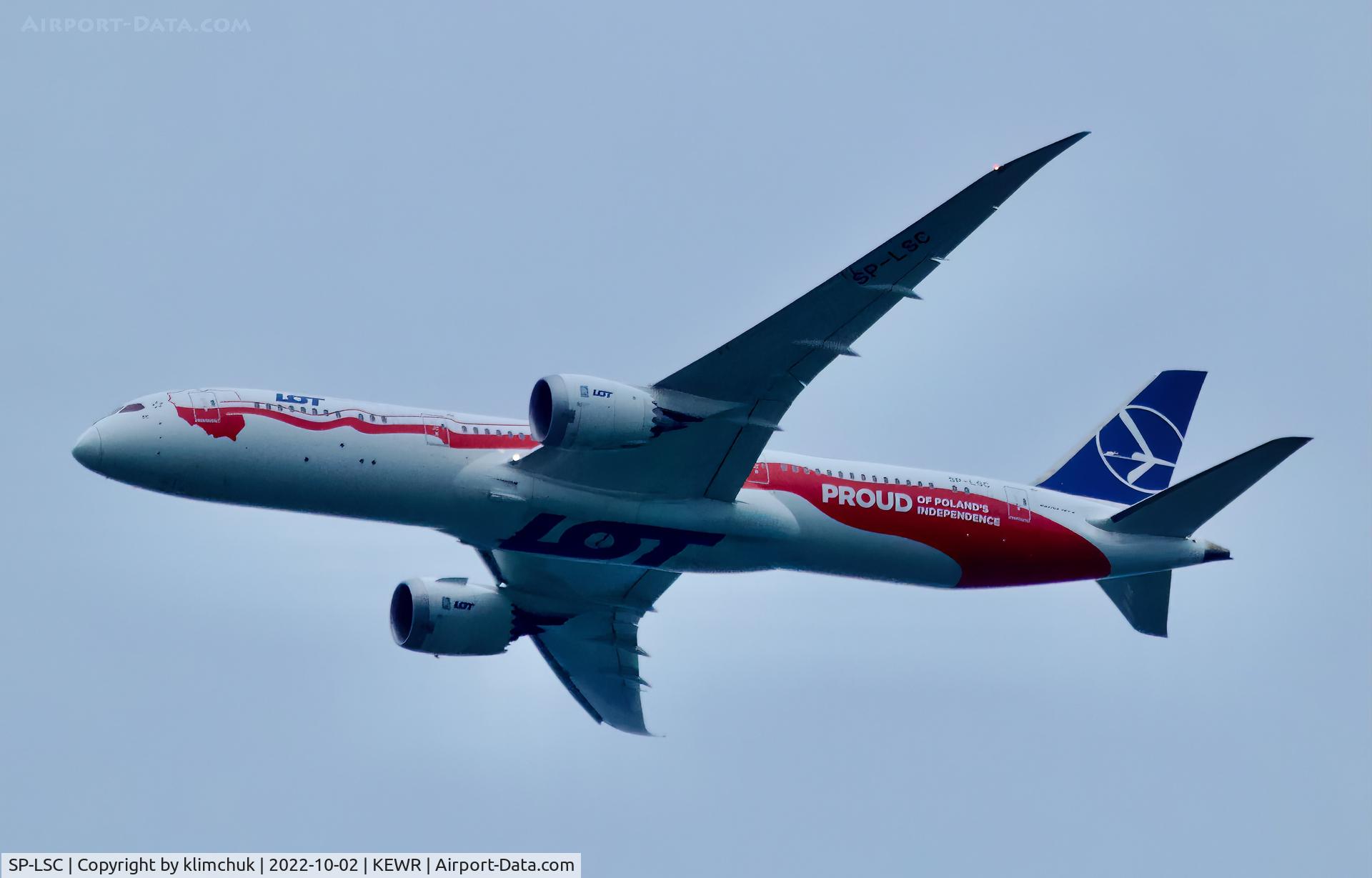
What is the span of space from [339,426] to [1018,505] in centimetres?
1653

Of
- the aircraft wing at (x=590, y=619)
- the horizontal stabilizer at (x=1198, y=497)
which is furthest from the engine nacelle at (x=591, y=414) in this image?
the horizontal stabilizer at (x=1198, y=497)

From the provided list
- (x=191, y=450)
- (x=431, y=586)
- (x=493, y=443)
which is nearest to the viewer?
(x=191, y=450)

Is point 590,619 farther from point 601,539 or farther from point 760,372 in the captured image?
point 760,372

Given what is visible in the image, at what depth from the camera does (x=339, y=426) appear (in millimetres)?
36406

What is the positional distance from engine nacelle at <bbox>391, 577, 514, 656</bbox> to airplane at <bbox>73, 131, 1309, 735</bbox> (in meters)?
0.05

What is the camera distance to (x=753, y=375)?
3697 centimetres

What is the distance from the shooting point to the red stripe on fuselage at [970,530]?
4003cm

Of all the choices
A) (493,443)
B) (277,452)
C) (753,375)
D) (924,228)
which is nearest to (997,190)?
(924,228)

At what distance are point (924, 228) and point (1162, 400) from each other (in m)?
15.5

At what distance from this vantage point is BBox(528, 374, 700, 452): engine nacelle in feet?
116

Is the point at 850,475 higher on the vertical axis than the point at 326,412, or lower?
lower

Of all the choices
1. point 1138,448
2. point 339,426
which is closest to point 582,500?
point 339,426

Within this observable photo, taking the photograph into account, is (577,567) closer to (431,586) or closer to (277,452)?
(431,586)

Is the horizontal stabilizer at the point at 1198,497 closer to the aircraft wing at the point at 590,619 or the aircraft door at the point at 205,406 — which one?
the aircraft wing at the point at 590,619
